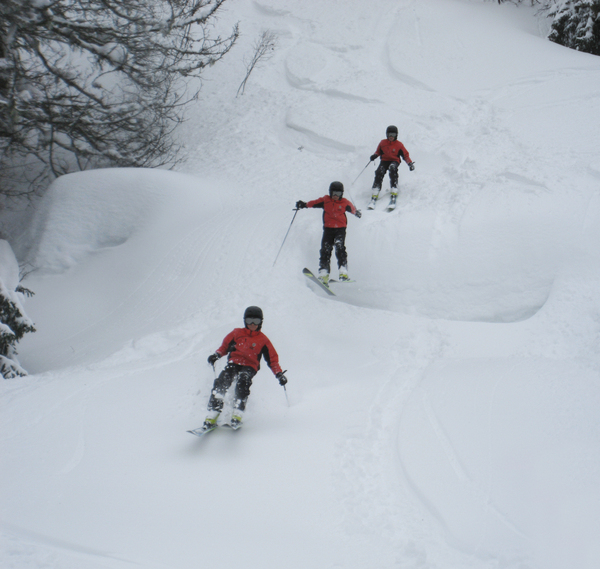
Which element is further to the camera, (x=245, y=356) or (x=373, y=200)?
(x=373, y=200)

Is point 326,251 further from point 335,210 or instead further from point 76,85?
point 76,85

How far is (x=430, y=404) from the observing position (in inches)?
202

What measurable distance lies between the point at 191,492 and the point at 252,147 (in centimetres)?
937

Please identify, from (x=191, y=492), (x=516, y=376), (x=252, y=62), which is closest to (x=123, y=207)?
(x=191, y=492)

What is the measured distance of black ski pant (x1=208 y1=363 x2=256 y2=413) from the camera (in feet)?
15.9

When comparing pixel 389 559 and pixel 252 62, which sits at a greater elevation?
pixel 252 62

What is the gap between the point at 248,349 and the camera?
531cm

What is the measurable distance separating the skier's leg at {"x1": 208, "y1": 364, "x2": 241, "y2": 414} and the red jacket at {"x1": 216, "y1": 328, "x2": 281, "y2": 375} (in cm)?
12

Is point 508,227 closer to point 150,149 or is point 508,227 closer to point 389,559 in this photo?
point 389,559

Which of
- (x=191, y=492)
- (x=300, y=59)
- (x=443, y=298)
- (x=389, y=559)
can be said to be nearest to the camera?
(x=389, y=559)

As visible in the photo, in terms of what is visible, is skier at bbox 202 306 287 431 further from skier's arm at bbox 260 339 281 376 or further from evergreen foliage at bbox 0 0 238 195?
evergreen foliage at bbox 0 0 238 195

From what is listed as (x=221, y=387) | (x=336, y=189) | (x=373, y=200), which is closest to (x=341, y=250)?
(x=336, y=189)

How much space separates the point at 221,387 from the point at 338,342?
6.43 feet

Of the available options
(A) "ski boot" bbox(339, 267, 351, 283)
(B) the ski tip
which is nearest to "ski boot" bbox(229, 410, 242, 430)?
(B) the ski tip
